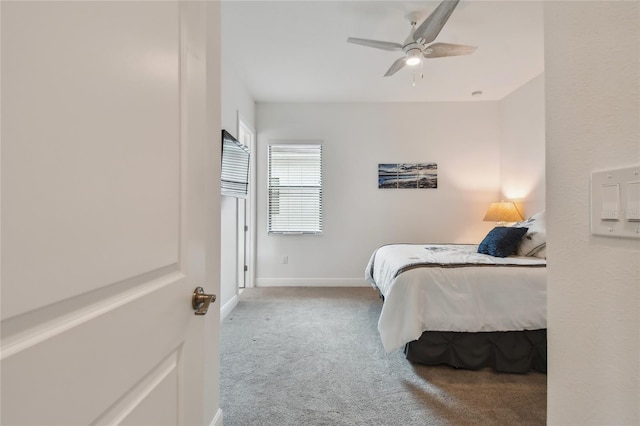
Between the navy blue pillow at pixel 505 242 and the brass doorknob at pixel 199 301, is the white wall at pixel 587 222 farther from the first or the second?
the navy blue pillow at pixel 505 242

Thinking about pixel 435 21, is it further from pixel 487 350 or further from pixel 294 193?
pixel 294 193

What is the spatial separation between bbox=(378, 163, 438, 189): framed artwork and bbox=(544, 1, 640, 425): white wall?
3528 millimetres

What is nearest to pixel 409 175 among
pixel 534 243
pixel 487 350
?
pixel 534 243

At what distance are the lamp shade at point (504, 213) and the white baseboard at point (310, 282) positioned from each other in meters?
1.95

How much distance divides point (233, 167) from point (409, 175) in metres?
2.55

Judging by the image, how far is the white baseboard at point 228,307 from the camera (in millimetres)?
2916

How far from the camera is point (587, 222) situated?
60 centimetres

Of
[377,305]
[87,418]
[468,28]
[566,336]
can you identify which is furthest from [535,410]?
[468,28]

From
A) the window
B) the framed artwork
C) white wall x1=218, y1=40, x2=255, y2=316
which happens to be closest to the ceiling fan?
white wall x1=218, y1=40, x2=255, y2=316

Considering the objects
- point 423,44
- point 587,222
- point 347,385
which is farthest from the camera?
point 423,44

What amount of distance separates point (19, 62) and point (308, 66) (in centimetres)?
315

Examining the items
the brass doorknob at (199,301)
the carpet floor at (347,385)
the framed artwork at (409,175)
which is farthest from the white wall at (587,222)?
the framed artwork at (409,175)

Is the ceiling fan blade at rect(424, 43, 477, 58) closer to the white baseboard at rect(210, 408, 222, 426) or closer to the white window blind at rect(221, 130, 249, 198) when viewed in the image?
the white window blind at rect(221, 130, 249, 198)

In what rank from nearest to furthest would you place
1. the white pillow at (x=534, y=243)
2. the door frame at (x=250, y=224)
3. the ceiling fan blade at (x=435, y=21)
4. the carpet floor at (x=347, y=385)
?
the carpet floor at (x=347, y=385) < the ceiling fan blade at (x=435, y=21) < the white pillow at (x=534, y=243) < the door frame at (x=250, y=224)
